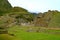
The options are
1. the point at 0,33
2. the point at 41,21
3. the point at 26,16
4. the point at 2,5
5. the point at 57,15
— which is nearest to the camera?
the point at 0,33

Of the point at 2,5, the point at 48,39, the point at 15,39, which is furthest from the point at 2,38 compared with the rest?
the point at 2,5

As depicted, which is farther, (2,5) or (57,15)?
(2,5)

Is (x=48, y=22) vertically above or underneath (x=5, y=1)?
underneath

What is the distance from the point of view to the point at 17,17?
80.2 m

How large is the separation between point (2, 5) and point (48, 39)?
285ft

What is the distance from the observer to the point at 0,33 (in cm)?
2803

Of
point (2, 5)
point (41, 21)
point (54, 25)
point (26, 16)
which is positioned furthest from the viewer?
point (2, 5)

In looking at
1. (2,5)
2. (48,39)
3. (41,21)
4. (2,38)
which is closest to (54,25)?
(41,21)

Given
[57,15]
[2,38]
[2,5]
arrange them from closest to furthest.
→ [2,38] → [57,15] → [2,5]

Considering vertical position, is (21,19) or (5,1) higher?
(5,1)

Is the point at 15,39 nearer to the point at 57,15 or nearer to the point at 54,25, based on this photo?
the point at 54,25

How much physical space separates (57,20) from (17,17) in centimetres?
3474

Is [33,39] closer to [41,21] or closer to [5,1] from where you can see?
[41,21]

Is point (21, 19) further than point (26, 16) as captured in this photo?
No
